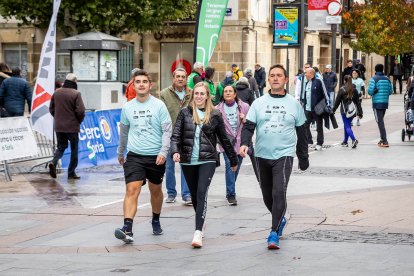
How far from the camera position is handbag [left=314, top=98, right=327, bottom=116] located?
21.7m

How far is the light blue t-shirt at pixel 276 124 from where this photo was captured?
33.6 feet

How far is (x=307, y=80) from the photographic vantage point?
2214 cm

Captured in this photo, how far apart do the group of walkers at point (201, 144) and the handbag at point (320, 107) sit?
11.1 m

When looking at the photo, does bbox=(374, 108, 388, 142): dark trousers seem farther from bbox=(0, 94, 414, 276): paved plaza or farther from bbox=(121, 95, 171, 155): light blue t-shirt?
bbox=(121, 95, 171, 155): light blue t-shirt

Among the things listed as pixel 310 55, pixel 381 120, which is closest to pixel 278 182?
pixel 381 120

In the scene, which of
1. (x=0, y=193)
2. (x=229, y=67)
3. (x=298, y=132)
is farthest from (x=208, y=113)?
(x=229, y=67)

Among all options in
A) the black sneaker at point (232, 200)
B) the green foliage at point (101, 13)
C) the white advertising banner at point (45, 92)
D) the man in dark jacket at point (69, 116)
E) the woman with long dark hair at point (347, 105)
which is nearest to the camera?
the black sneaker at point (232, 200)

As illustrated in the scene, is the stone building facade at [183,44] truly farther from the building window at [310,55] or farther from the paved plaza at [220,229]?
the paved plaza at [220,229]

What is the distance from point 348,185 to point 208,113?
5.06m

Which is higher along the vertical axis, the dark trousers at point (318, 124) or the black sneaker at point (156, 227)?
the dark trousers at point (318, 124)

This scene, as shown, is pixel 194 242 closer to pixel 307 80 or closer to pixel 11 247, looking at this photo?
pixel 11 247

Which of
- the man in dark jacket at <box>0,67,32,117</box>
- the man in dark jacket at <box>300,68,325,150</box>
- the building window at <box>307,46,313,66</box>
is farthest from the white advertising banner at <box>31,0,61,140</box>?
the building window at <box>307,46,313,66</box>

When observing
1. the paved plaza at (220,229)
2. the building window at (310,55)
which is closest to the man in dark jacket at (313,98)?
the paved plaza at (220,229)

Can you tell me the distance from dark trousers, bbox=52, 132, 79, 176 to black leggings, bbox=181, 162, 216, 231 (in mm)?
6018
